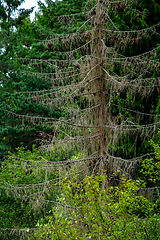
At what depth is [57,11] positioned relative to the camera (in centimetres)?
1677

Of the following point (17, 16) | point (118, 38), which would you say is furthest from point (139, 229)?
point (17, 16)

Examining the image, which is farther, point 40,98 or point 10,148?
point 10,148

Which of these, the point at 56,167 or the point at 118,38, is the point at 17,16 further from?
the point at 56,167

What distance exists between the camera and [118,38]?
266 inches

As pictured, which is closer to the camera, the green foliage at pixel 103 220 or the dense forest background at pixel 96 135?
the green foliage at pixel 103 220

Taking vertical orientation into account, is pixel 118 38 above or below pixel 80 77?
above

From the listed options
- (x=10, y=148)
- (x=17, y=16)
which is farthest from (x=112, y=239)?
(x=17, y=16)

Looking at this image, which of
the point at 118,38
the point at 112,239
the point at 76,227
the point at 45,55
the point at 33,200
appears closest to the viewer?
the point at 112,239

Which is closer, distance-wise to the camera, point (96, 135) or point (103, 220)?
point (103, 220)

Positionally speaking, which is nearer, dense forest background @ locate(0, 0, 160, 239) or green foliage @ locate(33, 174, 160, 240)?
green foliage @ locate(33, 174, 160, 240)

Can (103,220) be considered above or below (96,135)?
below

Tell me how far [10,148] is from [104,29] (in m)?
9.82

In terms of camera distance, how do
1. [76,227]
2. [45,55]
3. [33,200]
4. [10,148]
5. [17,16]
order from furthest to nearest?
1. [17,16]
2. [45,55]
3. [10,148]
4. [33,200]
5. [76,227]

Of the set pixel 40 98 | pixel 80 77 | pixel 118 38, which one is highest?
pixel 118 38
